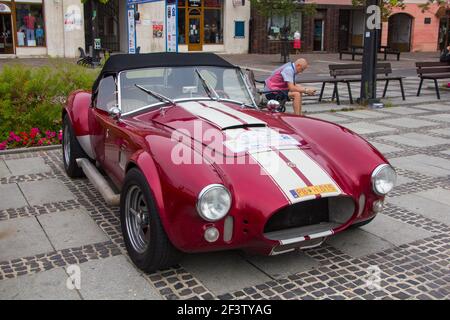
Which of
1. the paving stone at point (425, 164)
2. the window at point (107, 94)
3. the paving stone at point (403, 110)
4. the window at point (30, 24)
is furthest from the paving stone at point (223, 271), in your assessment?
the window at point (30, 24)

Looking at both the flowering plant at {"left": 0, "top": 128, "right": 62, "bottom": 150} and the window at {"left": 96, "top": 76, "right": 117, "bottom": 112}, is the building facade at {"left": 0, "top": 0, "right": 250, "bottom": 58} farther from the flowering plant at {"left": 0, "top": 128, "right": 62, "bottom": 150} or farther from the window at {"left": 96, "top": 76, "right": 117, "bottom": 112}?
the window at {"left": 96, "top": 76, "right": 117, "bottom": 112}

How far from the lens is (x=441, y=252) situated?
4.11m

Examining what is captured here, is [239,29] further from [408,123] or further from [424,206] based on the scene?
[424,206]

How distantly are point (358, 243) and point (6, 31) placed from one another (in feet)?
76.8

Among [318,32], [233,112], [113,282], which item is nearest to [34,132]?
[233,112]

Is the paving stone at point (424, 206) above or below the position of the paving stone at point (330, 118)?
below

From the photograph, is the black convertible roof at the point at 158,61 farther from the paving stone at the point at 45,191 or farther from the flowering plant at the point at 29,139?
the flowering plant at the point at 29,139

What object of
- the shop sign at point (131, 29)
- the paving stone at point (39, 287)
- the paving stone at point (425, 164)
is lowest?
the paving stone at point (39, 287)

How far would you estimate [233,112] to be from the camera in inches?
180

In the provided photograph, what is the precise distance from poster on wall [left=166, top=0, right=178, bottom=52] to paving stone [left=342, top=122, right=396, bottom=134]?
4.24 metres

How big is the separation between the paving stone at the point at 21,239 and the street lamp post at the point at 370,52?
8915 mm

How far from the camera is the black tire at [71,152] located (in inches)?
229

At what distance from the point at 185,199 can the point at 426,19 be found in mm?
35990

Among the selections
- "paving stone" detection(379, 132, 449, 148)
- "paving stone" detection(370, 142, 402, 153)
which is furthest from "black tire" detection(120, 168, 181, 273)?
"paving stone" detection(379, 132, 449, 148)
